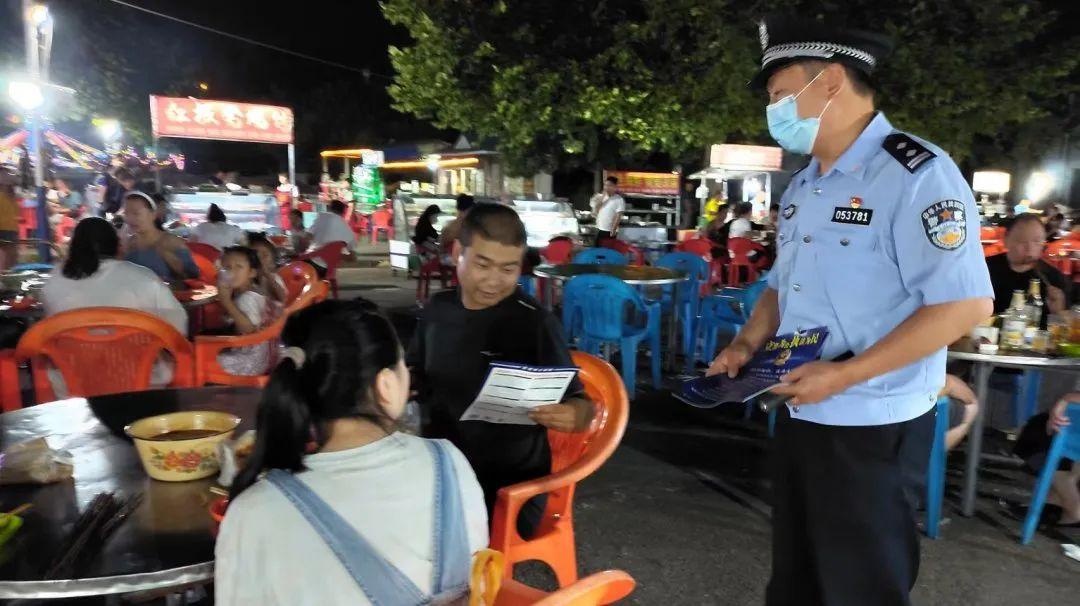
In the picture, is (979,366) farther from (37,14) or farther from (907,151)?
(37,14)

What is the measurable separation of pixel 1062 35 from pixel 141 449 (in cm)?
2003

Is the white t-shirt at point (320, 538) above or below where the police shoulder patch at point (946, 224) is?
below

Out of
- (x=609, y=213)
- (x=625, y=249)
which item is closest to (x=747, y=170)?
(x=609, y=213)

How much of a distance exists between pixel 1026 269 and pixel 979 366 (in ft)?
3.92

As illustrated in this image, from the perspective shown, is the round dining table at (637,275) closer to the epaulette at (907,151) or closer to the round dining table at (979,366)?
the round dining table at (979,366)

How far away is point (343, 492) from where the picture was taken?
4.28 feet

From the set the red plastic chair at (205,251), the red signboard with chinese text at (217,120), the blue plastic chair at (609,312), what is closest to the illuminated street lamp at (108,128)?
the red signboard with chinese text at (217,120)

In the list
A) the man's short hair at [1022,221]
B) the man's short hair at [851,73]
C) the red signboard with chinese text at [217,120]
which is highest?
the red signboard with chinese text at [217,120]

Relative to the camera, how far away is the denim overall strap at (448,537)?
1377mm

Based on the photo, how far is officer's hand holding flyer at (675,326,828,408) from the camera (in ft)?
6.01

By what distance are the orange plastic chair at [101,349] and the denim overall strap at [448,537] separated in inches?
95.1

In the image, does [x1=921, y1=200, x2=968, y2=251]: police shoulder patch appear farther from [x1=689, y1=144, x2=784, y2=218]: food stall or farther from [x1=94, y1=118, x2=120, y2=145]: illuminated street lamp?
[x1=94, y1=118, x2=120, y2=145]: illuminated street lamp

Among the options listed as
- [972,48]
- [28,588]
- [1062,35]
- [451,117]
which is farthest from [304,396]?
[1062,35]

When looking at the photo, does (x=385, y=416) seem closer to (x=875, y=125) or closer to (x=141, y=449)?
(x=141, y=449)
